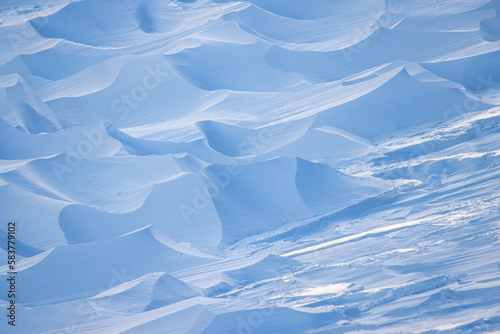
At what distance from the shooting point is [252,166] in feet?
10.6

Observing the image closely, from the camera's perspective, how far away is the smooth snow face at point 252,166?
2479 millimetres

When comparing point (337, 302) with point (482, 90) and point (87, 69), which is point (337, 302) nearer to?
point (482, 90)

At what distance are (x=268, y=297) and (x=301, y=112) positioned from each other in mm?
1525

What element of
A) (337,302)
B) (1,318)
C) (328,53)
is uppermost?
(328,53)

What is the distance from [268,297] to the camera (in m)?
2.53

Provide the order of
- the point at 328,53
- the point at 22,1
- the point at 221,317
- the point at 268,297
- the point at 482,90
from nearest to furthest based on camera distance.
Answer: the point at 221,317 → the point at 268,297 → the point at 482,90 → the point at 328,53 → the point at 22,1

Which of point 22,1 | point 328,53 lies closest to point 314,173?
point 328,53

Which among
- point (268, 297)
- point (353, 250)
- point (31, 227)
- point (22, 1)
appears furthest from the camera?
point (22, 1)

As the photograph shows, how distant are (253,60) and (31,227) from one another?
1918mm

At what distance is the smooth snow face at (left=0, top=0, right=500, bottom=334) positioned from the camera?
8.13 feet

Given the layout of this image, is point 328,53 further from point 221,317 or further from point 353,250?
point 221,317

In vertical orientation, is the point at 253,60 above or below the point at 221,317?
above

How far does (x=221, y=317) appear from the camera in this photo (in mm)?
2346

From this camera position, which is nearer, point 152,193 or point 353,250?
point 353,250
